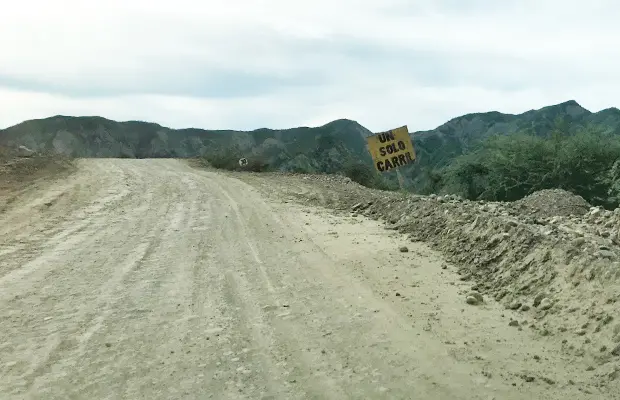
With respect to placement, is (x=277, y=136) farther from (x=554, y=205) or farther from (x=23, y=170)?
(x=554, y=205)

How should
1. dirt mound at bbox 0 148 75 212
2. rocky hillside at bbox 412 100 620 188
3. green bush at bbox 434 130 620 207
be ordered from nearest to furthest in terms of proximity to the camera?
dirt mound at bbox 0 148 75 212, green bush at bbox 434 130 620 207, rocky hillside at bbox 412 100 620 188

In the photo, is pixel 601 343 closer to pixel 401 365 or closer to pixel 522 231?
pixel 401 365

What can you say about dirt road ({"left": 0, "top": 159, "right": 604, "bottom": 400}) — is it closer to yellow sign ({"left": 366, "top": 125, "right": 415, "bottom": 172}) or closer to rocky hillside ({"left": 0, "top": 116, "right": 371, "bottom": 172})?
yellow sign ({"left": 366, "top": 125, "right": 415, "bottom": 172})

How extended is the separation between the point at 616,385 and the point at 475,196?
19333mm

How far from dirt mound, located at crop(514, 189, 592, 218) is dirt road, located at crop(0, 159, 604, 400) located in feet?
10.1

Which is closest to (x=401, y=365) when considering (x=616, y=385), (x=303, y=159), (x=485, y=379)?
(x=485, y=379)

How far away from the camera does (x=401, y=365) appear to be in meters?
4.46

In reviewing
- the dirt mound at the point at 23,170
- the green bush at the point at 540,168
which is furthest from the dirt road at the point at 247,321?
the green bush at the point at 540,168

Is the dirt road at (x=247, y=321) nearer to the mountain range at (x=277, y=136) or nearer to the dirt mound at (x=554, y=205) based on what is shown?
the dirt mound at (x=554, y=205)

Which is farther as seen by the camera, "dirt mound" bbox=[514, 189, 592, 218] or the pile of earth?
"dirt mound" bbox=[514, 189, 592, 218]

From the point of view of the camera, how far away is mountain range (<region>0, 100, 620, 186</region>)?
182 ft

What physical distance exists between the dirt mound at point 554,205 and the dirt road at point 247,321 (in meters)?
3.08

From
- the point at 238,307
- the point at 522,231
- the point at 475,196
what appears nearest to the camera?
the point at 238,307

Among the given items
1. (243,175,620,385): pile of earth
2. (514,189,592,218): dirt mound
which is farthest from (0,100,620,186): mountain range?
(243,175,620,385): pile of earth
